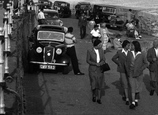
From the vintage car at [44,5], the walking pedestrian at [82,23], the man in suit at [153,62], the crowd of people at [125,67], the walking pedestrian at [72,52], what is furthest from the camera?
the vintage car at [44,5]

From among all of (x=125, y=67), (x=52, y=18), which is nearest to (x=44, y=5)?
(x=52, y=18)

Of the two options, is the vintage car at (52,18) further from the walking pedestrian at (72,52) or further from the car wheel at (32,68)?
the car wheel at (32,68)

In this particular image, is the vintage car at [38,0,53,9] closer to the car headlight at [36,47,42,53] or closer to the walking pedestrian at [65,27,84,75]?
the walking pedestrian at [65,27,84,75]

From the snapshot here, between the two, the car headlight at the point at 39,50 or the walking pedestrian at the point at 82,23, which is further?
the walking pedestrian at the point at 82,23

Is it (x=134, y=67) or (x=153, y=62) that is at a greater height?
(x=134, y=67)

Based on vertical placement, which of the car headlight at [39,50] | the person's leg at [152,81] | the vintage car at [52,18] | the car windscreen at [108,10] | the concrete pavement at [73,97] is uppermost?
the car headlight at [39,50]

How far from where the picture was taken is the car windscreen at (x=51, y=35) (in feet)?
57.5

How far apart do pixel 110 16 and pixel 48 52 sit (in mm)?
23200

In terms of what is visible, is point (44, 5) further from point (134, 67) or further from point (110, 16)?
point (134, 67)

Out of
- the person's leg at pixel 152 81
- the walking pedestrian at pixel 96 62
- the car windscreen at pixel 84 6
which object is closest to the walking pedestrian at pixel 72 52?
the person's leg at pixel 152 81

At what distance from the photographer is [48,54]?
53.7 ft

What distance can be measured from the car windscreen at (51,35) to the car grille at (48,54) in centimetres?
108

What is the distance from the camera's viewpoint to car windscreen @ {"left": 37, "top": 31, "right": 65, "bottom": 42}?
17528 millimetres

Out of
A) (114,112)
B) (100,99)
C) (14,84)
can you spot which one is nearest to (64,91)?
(100,99)
